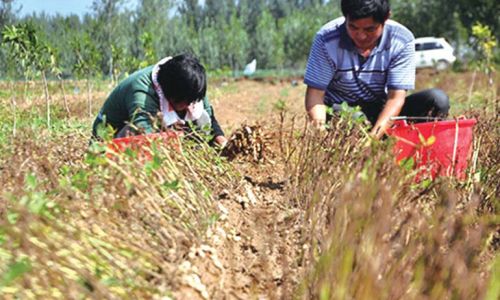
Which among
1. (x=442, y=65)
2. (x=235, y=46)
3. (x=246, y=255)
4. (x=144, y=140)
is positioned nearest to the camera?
(x=246, y=255)

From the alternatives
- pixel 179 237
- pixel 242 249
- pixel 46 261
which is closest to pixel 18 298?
pixel 46 261

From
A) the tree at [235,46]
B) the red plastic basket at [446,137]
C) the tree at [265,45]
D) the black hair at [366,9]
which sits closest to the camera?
the red plastic basket at [446,137]

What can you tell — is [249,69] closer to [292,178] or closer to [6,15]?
[6,15]

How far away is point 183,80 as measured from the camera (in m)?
3.40

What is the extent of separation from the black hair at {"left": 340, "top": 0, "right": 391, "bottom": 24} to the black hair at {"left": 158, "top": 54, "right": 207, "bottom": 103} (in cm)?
88

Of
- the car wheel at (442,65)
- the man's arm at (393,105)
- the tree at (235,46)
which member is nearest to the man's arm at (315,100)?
the man's arm at (393,105)

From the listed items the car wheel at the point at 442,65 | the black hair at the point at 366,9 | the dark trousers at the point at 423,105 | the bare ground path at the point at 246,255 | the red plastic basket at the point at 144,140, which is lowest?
the car wheel at the point at 442,65

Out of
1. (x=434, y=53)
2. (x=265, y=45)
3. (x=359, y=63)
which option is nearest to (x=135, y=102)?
(x=359, y=63)

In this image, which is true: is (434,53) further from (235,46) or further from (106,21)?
(106,21)

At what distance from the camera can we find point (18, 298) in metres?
1.45

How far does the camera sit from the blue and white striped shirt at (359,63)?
341 centimetres

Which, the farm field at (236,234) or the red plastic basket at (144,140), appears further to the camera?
the red plastic basket at (144,140)

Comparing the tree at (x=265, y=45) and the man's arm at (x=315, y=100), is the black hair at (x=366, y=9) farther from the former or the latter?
the tree at (x=265, y=45)

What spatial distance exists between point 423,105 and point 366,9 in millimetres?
750
